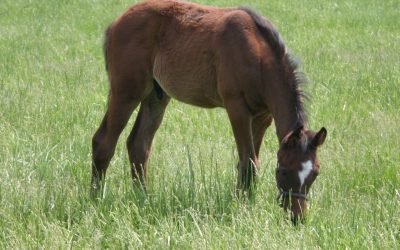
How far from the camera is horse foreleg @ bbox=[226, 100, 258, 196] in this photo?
5828mm

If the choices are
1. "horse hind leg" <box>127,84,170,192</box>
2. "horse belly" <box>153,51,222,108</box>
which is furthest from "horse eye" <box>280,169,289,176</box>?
"horse hind leg" <box>127,84,170,192</box>

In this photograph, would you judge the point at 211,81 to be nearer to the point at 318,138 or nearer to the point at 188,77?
the point at 188,77

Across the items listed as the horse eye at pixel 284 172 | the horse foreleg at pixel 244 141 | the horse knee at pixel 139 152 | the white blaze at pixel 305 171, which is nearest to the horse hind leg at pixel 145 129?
the horse knee at pixel 139 152

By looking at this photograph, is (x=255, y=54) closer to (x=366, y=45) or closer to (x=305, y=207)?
(x=305, y=207)

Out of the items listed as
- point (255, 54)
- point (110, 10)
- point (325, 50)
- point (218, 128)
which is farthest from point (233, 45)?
point (110, 10)

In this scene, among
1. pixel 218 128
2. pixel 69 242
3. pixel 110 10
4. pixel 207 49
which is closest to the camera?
pixel 69 242

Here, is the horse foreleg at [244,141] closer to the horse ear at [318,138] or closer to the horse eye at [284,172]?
the horse eye at [284,172]

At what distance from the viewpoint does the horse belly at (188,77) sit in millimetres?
6352

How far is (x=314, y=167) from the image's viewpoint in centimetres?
512

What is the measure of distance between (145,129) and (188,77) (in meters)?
0.79

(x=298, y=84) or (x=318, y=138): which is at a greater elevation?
(x=298, y=84)

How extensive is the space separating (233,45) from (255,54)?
9.6 inches

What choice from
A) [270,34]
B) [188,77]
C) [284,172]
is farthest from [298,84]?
[188,77]

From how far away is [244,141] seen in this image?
5895mm
